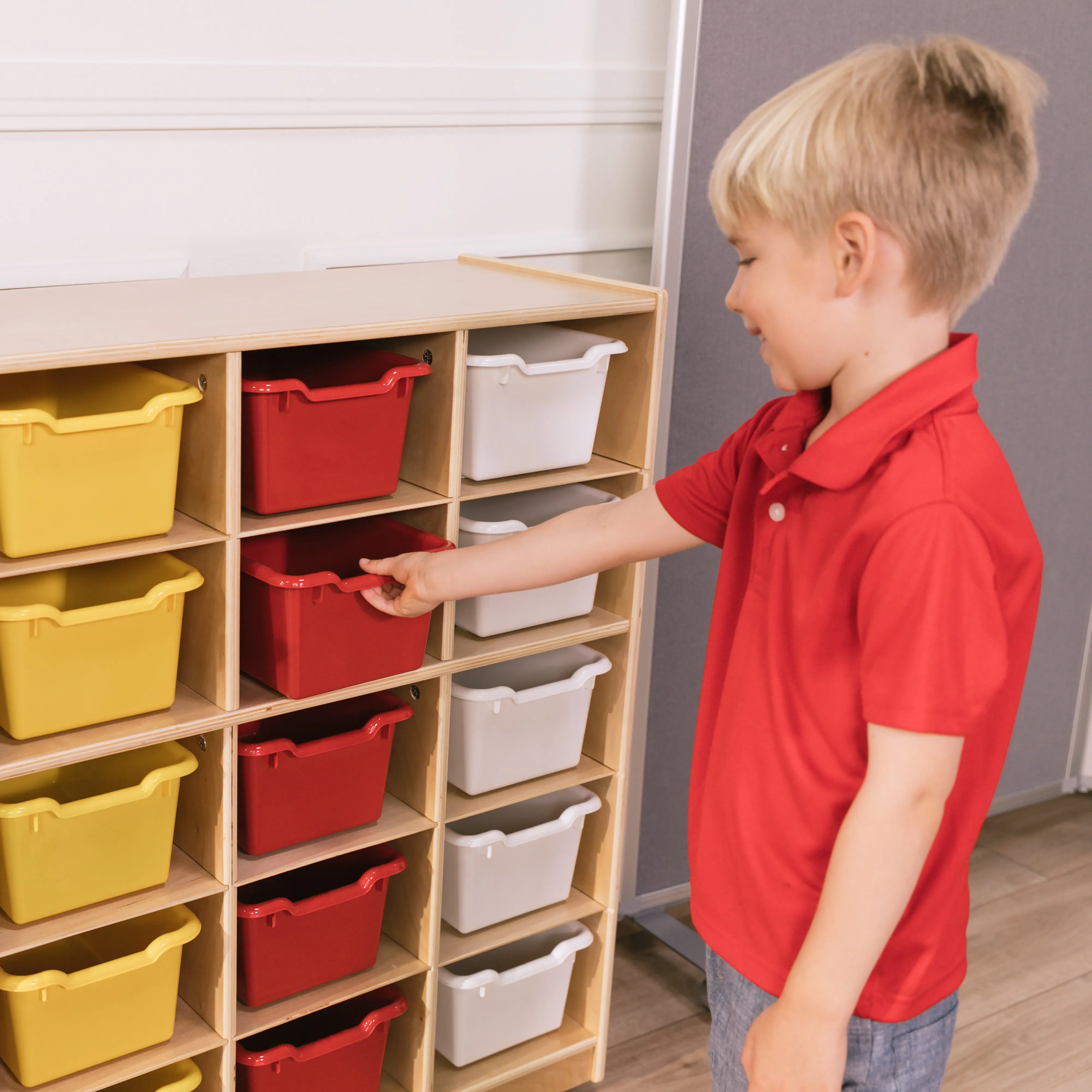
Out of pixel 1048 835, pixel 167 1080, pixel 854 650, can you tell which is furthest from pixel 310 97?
pixel 1048 835

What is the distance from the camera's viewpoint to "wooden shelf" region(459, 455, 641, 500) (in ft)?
5.23

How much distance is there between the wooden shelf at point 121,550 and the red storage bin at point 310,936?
45 cm

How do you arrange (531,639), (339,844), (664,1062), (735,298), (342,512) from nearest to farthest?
(735,298)
(342,512)
(339,844)
(531,639)
(664,1062)

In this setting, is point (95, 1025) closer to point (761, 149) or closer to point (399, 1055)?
point (399, 1055)

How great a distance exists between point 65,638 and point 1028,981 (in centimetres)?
177

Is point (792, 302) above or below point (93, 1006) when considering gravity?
above

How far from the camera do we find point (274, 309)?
1469mm

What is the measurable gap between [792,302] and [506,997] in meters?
1.21

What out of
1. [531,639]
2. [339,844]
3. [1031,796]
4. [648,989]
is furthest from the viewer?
[1031,796]

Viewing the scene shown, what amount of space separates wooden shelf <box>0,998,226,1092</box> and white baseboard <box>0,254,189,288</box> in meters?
0.90

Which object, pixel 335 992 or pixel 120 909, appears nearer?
pixel 120 909

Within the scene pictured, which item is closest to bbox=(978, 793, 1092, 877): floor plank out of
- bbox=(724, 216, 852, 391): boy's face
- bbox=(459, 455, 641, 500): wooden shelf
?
bbox=(459, 455, 641, 500): wooden shelf

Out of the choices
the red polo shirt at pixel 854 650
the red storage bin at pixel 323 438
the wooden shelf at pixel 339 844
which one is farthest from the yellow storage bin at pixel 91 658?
the red polo shirt at pixel 854 650

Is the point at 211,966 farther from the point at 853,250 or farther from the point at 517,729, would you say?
the point at 853,250
